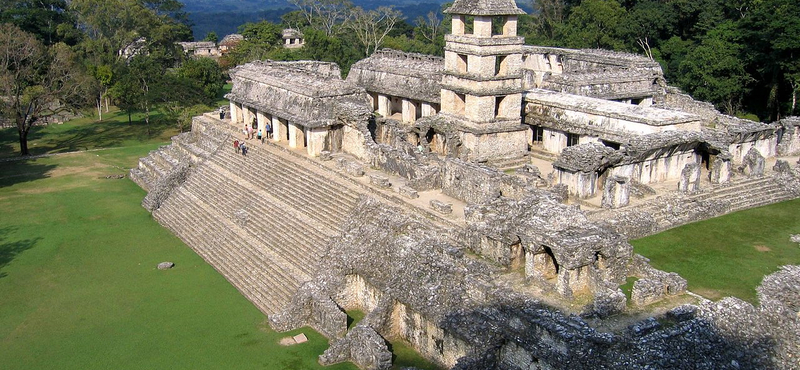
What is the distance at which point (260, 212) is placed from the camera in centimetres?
2209

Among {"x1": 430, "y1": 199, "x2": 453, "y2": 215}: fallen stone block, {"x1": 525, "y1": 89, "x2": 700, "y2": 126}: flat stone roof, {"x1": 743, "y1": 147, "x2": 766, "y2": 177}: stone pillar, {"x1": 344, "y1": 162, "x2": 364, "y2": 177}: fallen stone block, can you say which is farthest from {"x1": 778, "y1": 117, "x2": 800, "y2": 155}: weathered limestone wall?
{"x1": 344, "y1": 162, "x2": 364, "y2": 177}: fallen stone block

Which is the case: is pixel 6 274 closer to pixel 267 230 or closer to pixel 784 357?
pixel 267 230

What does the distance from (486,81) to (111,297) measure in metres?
12.8

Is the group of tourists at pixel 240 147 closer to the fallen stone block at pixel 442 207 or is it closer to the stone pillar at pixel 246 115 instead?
the stone pillar at pixel 246 115

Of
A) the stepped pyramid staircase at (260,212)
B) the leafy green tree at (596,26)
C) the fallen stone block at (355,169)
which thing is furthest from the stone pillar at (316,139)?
the leafy green tree at (596,26)

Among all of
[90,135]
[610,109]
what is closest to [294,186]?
[610,109]

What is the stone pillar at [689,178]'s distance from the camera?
67.3 feet

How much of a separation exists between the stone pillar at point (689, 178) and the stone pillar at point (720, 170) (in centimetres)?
113

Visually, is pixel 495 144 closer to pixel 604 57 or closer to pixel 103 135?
pixel 604 57

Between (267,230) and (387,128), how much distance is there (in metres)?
5.98

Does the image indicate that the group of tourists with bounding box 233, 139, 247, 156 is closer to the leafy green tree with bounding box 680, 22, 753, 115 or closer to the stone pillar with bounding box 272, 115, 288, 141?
the stone pillar with bounding box 272, 115, 288, 141

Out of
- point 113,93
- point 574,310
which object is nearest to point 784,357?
point 574,310

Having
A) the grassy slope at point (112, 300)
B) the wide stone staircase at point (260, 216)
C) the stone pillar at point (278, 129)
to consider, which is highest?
the stone pillar at point (278, 129)

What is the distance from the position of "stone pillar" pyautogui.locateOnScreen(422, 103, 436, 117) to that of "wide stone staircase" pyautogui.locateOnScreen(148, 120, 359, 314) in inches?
256
